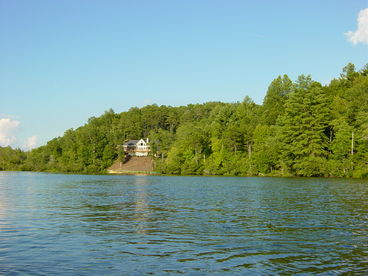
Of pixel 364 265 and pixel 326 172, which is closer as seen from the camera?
pixel 364 265

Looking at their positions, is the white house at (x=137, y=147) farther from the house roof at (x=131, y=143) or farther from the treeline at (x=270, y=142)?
the treeline at (x=270, y=142)

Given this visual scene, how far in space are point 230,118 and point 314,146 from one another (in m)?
53.2

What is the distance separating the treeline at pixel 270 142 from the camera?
85.6 metres

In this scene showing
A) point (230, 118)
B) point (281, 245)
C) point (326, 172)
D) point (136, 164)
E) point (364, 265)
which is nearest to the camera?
point (364, 265)

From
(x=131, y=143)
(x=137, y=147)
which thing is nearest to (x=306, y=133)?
(x=137, y=147)

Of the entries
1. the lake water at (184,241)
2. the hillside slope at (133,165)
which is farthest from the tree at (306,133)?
the lake water at (184,241)

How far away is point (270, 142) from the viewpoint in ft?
333

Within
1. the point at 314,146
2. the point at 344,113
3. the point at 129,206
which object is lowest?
the point at 129,206

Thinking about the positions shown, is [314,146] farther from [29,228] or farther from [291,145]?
[29,228]

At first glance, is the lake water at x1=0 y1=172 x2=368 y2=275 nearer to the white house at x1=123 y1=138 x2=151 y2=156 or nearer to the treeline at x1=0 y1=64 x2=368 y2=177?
the treeline at x1=0 y1=64 x2=368 y2=177

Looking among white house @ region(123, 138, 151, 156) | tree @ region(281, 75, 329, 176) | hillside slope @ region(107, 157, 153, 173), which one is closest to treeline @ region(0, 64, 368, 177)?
tree @ region(281, 75, 329, 176)

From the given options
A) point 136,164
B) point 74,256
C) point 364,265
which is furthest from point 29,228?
point 136,164

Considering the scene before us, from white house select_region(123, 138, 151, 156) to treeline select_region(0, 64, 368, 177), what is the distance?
18058 millimetres

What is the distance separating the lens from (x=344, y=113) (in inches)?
3612
